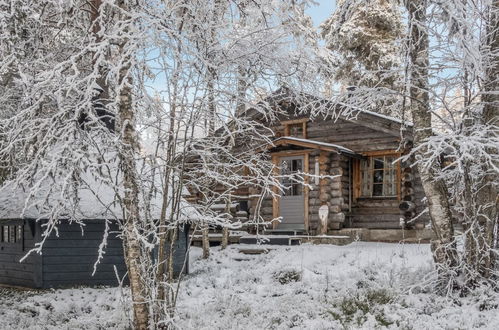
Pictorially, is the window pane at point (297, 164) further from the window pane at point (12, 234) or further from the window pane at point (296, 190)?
the window pane at point (12, 234)

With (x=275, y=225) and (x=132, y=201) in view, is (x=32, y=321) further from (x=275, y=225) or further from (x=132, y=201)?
(x=275, y=225)

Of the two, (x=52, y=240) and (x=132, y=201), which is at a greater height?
(x=132, y=201)

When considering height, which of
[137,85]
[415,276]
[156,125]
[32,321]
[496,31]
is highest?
[496,31]

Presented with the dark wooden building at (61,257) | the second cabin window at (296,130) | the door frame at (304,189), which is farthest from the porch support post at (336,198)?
the dark wooden building at (61,257)

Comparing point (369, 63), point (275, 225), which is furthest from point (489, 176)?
point (369, 63)

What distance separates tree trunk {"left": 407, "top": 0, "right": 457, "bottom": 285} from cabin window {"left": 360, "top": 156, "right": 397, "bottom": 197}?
9.90 meters

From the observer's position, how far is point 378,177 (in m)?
18.8

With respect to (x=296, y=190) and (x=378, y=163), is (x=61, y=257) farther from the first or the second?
(x=378, y=163)

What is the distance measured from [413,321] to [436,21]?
4.51 metres

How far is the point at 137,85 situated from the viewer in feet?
19.3

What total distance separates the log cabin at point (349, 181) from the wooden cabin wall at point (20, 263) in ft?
26.8

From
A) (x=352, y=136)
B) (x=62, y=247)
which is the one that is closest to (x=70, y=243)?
(x=62, y=247)

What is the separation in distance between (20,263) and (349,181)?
37.9 feet

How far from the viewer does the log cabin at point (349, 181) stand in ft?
57.7
